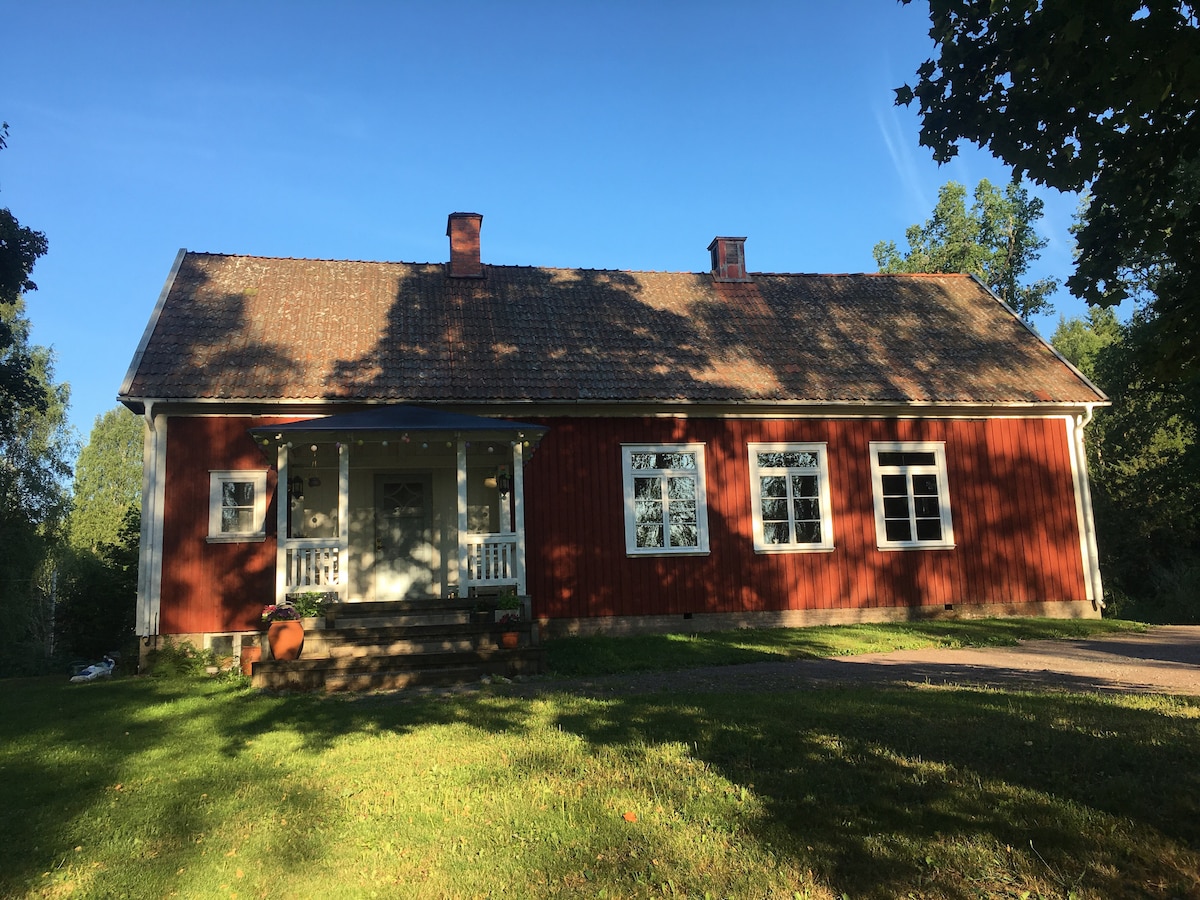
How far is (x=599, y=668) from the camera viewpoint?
1048 centimetres

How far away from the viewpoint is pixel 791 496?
580 inches

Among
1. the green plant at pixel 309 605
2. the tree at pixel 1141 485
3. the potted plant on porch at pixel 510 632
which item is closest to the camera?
the potted plant on porch at pixel 510 632

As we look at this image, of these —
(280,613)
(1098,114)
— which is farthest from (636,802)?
(280,613)

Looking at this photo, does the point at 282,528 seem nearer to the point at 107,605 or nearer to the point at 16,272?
the point at 107,605

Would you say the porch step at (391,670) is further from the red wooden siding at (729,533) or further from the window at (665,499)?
the window at (665,499)

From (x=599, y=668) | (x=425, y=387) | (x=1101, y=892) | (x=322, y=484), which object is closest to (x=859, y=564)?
(x=599, y=668)

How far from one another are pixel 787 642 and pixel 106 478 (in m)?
43.4

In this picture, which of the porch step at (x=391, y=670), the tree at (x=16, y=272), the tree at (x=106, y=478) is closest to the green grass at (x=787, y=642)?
the porch step at (x=391, y=670)

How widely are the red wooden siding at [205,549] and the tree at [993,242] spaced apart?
28.0 metres

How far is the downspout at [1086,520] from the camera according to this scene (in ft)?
50.6

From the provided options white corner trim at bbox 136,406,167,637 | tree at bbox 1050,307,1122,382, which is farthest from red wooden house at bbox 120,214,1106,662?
tree at bbox 1050,307,1122,382

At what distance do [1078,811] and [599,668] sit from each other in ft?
21.9

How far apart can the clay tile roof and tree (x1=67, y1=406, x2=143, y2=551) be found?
3231 centimetres

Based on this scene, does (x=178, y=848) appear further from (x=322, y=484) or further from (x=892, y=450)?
(x=892, y=450)
